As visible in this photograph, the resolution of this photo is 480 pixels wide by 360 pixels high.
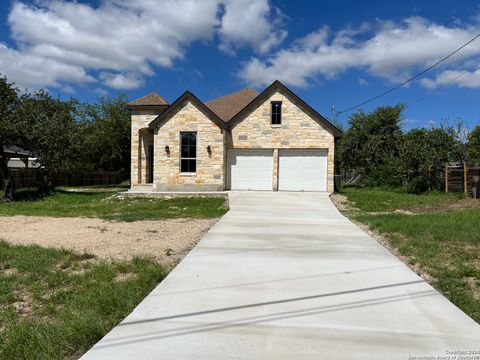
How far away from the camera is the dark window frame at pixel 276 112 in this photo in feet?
72.6

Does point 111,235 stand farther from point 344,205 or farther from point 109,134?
point 109,134

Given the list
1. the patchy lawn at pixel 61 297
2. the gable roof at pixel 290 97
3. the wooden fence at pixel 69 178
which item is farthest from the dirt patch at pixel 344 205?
the wooden fence at pixel 69 178

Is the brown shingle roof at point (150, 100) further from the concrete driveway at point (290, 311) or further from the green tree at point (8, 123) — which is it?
the concrete driveway at point (290, 311)

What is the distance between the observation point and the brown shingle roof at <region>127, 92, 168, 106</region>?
76.0ft

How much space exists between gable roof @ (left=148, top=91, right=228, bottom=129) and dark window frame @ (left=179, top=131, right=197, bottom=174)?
3.95ft

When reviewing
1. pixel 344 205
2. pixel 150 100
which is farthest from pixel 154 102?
pixel 344 205

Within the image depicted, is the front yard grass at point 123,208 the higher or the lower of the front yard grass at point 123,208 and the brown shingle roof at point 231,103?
the lower

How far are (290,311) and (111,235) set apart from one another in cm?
648

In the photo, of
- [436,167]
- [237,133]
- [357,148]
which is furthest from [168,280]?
[357,148]

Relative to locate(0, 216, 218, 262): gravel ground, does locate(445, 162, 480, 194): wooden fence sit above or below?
above

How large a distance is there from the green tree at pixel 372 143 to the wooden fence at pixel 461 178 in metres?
5.62

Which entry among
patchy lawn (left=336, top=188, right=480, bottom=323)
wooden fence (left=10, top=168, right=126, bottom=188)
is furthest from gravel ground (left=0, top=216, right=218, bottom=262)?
wooden fence (left=10, top=168, right=126, bottom=188)

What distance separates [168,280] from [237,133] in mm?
17066

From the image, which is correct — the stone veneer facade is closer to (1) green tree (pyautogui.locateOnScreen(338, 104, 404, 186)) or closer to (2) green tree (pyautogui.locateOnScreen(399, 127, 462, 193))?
(2) green tree (pyautogui.locateOnScreen(399, 127, 462, 193))
